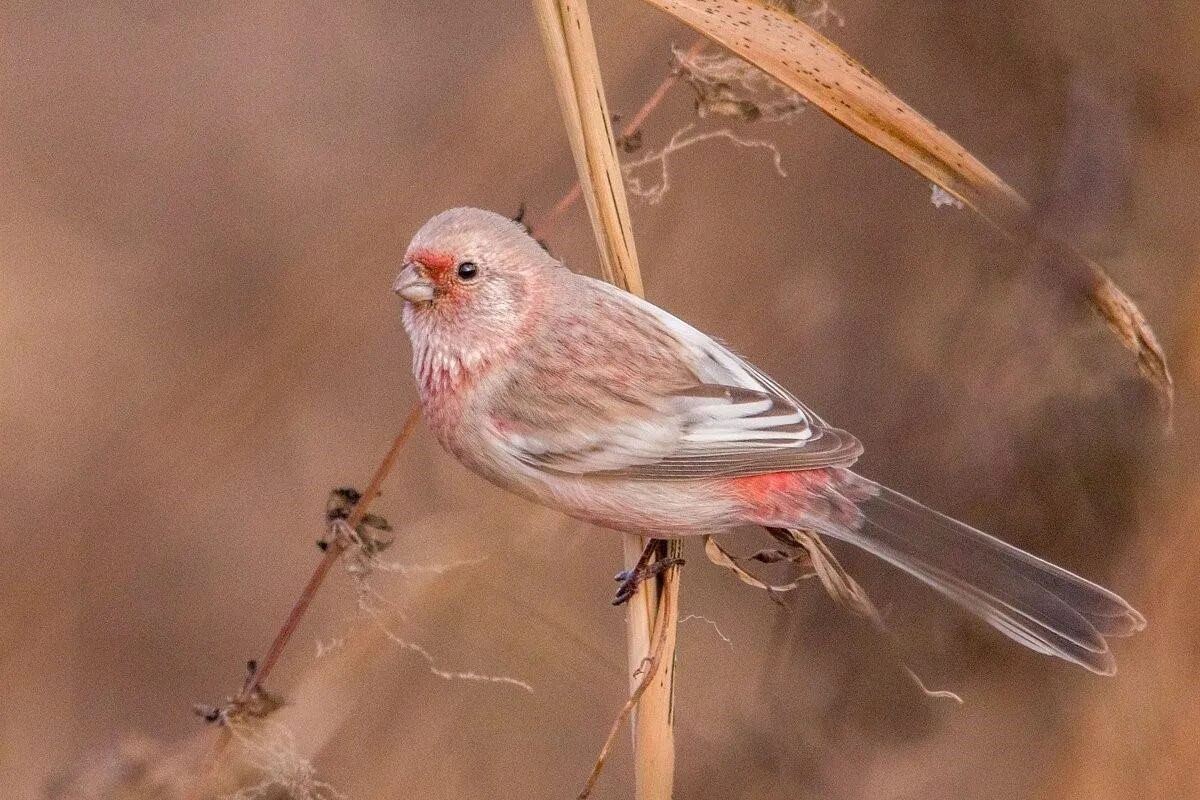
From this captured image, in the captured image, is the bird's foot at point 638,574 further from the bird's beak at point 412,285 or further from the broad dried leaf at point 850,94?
the broad dried leaf at point 850,94

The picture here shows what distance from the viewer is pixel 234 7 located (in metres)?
3.18

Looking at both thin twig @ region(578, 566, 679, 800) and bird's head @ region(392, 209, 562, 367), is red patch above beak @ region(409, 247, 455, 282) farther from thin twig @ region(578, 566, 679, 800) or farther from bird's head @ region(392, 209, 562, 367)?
thin twig @ region(578, 566, 679, 800)

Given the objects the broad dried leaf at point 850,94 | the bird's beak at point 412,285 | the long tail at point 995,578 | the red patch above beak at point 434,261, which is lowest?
the bird's beak at point 412,285

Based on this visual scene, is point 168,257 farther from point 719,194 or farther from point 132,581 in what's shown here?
point 719,194

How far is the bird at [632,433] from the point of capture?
7.37ft

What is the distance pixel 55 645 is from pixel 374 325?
3.43 ft

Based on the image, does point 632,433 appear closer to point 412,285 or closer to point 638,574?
point 638,574

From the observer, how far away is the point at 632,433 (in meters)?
2.28

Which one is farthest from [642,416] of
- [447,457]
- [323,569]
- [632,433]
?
[447,457]

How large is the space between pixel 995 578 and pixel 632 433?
0.72 m

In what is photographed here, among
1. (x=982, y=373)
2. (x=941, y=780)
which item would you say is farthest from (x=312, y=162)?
(x=941, y=780)

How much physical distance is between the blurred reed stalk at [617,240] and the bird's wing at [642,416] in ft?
0.40

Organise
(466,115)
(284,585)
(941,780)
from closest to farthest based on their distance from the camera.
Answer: (941,780)
(466,115)
(284,585)

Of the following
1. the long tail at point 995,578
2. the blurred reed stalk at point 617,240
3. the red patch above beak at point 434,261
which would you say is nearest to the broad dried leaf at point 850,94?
the blurred reed stalk at point 617,240
